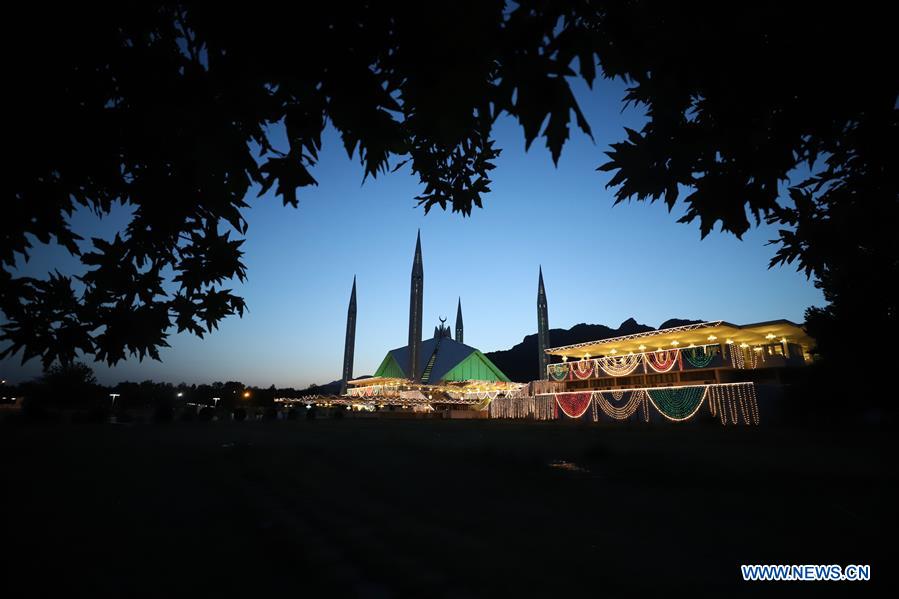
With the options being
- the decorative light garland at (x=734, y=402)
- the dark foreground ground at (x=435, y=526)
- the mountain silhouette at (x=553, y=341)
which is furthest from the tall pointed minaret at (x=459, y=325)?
the dark foreground ground at (x=435, y=526)

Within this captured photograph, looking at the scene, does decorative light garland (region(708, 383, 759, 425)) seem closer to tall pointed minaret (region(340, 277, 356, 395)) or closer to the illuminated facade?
the illuminated facade

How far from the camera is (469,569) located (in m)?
3.32

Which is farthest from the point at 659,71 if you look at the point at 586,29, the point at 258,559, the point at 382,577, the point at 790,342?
the point at 790,342

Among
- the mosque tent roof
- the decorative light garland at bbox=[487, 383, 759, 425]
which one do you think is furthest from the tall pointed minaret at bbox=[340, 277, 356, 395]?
the decorative light garland at bbox=[487, 383, 759, 425]

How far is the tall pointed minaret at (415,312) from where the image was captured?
190 feet

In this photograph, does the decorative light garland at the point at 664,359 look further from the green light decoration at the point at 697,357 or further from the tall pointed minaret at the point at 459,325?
the tall pointed minaret at the point at 459,325

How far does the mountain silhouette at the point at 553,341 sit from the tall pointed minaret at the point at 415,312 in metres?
84.2

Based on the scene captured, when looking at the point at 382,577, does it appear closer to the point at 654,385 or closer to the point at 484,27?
the point at 484,27

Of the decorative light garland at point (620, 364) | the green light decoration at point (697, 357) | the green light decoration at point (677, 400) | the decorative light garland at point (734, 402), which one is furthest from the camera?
the decorative light garland at point (620, 364)

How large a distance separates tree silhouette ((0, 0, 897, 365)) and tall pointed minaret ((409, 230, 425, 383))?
2094 inches

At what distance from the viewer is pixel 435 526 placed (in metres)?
4.42

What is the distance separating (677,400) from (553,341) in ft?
427

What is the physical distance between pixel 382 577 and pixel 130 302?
419cm

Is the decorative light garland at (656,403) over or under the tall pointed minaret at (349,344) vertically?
under
